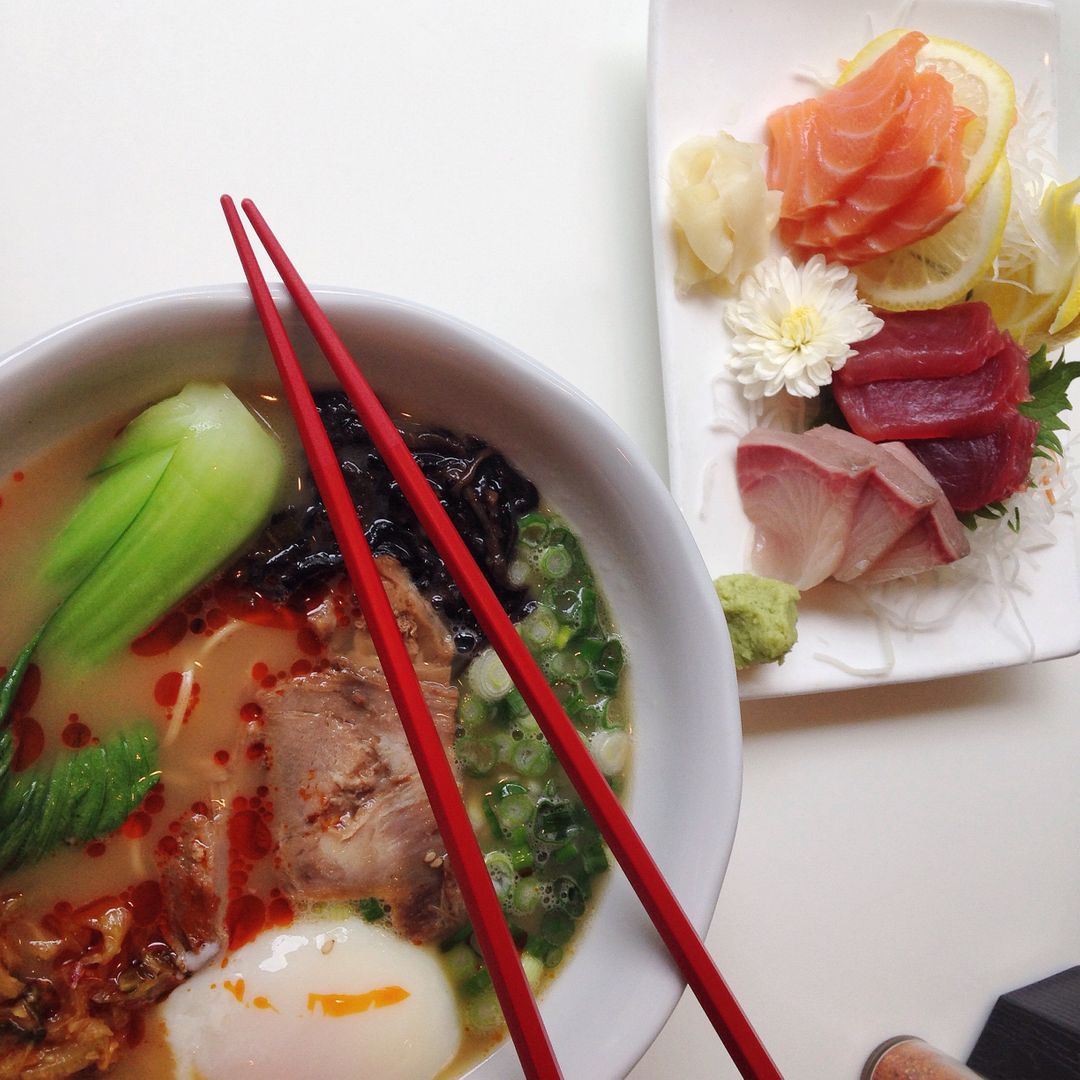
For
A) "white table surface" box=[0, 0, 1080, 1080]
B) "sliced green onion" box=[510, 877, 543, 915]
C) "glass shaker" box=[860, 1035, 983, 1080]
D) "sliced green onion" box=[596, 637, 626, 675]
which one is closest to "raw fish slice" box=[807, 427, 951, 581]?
"white table surface" box=[0, 0, 1080, 1080]

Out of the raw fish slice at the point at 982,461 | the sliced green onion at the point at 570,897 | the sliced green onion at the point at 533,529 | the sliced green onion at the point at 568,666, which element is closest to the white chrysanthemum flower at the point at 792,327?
the raw fish slice at the point at 982,461

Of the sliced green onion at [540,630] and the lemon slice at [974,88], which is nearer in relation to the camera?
the sliced green onion at [540,630]

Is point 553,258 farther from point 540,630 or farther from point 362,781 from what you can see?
point 362,781

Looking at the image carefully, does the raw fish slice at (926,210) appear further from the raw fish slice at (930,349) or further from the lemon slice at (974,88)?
the raw fish slice at (930,349)

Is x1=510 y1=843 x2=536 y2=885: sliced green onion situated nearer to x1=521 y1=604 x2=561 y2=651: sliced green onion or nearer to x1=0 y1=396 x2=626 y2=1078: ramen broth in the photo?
x1=0 y1=396 x2=626 y2=1078: ramen broth

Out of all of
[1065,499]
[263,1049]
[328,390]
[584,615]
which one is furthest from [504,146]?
[263,1049]

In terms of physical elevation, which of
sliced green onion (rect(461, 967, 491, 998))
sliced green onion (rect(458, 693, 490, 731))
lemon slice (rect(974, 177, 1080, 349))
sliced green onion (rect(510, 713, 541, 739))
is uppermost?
lemon slice (rect(974, 177, 1080, 349))
